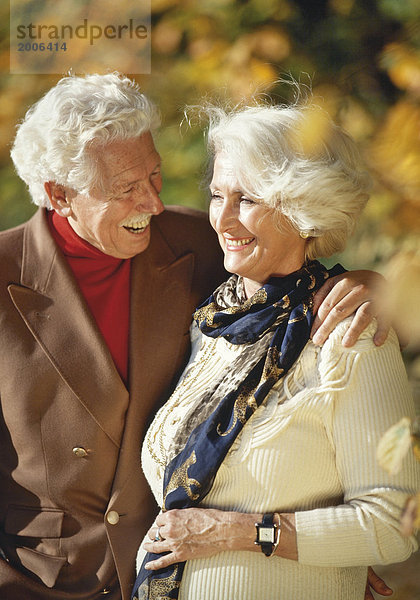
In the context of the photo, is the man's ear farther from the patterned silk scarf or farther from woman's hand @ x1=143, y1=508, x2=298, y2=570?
woman's hand @ x1=143, y1=508, x2=298, y2=570

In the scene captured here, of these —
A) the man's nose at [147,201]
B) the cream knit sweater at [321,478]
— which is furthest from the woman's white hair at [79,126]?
the cream knit sweater at [321,478]

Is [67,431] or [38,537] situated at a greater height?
[67,431]

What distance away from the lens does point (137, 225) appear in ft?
7.89

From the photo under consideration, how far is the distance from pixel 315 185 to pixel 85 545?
1.29 meters

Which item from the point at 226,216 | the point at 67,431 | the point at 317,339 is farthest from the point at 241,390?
the point at 67,431

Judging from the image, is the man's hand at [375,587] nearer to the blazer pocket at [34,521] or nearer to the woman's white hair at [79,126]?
the blazer pocket at [34,521]

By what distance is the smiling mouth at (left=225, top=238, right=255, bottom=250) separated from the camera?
212 centimetres

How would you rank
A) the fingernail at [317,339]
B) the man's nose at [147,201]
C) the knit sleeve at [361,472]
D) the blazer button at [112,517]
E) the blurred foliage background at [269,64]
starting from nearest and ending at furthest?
the knit sleeve at [361,472], the fingernail at [317,339], the blazer button at [112,517], the man's nose at [147,201], the blurred foliage background at [269,64]

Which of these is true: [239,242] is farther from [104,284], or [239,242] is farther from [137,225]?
[104,284]

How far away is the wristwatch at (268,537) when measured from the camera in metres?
1.88

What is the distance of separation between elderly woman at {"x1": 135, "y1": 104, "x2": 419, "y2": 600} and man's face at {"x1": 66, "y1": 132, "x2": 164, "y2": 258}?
298mm

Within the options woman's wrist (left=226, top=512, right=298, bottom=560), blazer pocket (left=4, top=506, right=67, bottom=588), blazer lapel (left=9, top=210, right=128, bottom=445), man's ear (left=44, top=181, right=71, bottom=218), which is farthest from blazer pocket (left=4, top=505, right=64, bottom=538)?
Answer: man's ear (left=44, top=181, right=71, bottom=218)

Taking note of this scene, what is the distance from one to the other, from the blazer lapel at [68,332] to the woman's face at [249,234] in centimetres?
50

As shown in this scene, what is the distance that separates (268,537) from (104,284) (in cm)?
98
